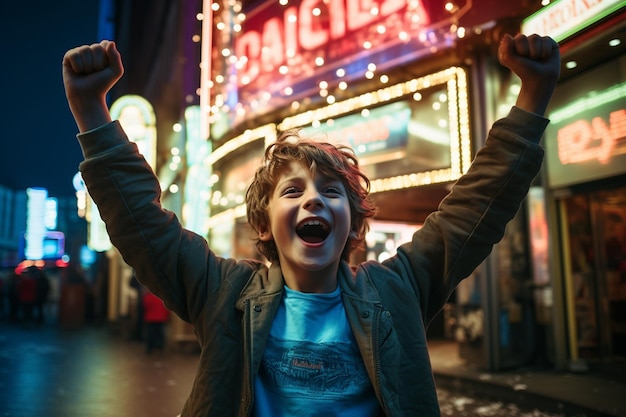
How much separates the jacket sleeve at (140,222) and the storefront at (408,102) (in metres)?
4.45

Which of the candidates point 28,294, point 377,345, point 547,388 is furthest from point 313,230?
point 28,294

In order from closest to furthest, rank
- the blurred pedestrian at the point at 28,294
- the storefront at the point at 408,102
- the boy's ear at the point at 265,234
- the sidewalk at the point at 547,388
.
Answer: the boy's ear at the point at 265,234, the sidewalk at the point at 547,388, the storefront at the point at 408,102, the blurred pedestrian at the point at 28,294

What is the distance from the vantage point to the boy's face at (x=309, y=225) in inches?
65.0

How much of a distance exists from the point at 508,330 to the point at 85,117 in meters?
6.88

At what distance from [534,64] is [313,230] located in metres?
0.81

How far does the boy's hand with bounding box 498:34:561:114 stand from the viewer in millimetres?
1655

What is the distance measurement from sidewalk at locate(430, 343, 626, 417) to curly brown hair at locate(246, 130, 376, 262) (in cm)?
415

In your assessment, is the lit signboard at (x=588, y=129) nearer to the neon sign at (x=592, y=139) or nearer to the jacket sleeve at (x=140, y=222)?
the neon sign at (x=592, y=139)

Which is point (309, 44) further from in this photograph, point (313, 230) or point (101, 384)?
point (313, 230)

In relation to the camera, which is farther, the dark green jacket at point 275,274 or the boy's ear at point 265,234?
the boy's ear at point 265,234

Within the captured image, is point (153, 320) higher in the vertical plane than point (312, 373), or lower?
lower

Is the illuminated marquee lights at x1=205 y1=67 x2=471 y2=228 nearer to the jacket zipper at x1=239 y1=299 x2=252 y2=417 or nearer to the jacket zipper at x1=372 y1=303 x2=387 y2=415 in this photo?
the jacket zipper at x1=372 y1=303 x2=387 y2=415

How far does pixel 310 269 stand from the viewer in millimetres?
1649

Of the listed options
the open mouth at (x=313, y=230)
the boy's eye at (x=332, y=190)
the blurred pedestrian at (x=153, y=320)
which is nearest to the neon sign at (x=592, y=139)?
the boy's eye at (x=332, y=190)
